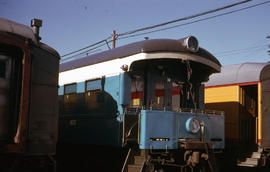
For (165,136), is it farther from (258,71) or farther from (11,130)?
(258,71)

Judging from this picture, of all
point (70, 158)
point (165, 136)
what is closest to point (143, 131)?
point (165, 136)

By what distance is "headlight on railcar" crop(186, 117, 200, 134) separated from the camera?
8.38 meters

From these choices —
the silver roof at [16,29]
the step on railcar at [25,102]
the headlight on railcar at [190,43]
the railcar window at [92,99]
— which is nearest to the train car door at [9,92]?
the step on railcar at [25,102]

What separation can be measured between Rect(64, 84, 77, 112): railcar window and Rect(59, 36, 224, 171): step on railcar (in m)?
0.30

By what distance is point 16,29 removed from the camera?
612cm

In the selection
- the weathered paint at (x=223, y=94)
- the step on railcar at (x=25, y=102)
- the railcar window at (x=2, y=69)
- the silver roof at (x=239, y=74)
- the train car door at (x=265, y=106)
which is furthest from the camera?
the weathered paint at (x=223, y=94)

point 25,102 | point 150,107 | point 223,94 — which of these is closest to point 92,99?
point 150,107

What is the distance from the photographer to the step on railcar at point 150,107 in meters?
7.92

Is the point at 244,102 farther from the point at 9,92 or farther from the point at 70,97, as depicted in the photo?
the point at 9,92

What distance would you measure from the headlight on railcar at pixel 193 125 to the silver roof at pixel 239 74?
3904 millimetres

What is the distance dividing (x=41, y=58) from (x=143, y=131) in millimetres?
2793

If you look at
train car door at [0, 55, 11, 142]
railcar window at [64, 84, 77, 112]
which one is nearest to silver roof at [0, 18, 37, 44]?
train car door at [0, 55, 11, 142]

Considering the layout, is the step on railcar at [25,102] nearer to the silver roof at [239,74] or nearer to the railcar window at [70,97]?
the railcar window at [70,97]

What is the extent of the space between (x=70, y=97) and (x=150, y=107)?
3.81m
